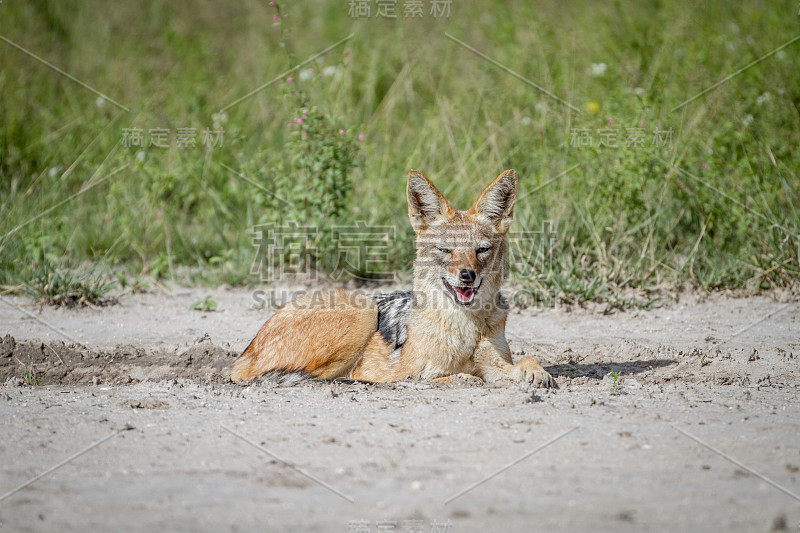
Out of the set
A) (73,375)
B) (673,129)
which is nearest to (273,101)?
(673,129)

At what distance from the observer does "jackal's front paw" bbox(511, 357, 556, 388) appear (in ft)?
15.6

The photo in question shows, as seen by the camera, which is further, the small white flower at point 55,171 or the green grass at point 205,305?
the small white flower at point 55,171

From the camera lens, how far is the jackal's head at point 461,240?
510 cm

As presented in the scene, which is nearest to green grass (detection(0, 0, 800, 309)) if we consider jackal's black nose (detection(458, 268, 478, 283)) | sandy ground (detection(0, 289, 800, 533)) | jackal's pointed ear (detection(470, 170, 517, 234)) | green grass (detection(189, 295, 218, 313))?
green grass (detection(189, 295, 218, 313))

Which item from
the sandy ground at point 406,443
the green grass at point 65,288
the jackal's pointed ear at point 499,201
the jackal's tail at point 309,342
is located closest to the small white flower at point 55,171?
the green grass at point 65,288

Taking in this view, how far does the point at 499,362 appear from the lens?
5105 mm

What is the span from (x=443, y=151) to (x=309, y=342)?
4056mm

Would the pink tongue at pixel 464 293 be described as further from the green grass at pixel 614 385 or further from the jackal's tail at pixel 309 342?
the green grass at pixel 614 385

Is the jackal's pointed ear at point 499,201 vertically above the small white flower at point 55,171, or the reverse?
the jackal's pointed ear at point 499,201

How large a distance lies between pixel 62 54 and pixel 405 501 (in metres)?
10.6

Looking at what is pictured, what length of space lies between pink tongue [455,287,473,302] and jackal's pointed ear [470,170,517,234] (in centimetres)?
61

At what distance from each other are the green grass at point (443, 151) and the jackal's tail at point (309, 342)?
2.06 meters

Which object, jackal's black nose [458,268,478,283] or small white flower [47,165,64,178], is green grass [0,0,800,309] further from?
jackal's black nose [458,268,478,283]

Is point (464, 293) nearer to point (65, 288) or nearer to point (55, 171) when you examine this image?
point (65, 288)
